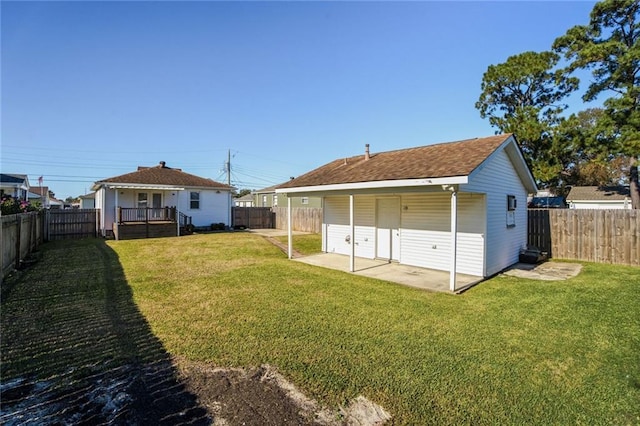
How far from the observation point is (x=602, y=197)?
2752cm

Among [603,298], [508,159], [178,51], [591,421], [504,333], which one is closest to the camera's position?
[591,421]

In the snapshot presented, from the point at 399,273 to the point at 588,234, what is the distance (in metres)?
7.52

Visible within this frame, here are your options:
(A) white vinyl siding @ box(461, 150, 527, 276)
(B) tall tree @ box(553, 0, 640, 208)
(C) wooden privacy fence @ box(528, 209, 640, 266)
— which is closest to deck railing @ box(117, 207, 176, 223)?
(A) white vinyl siding @ box(461, 150, 527, 276)

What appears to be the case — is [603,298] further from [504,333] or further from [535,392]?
[535,392]

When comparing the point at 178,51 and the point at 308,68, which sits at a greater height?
the point at 308,68

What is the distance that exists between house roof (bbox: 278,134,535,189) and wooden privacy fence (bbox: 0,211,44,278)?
25.6 ft

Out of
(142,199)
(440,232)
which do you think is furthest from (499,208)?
(142,199)

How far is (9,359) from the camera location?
3.79 m

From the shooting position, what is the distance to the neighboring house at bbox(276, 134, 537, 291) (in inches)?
303

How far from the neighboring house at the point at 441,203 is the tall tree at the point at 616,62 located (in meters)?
10.8

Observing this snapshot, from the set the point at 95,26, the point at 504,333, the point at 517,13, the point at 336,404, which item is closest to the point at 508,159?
the point at 517,13

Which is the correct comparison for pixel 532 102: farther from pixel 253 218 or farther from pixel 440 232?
pixel 253 218

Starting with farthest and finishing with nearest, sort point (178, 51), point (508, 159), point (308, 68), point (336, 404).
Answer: point (308, 68)
point (178, 51)
point (508, 159)
point (336, 404)

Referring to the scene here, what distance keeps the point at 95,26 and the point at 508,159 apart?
13.7 metres
